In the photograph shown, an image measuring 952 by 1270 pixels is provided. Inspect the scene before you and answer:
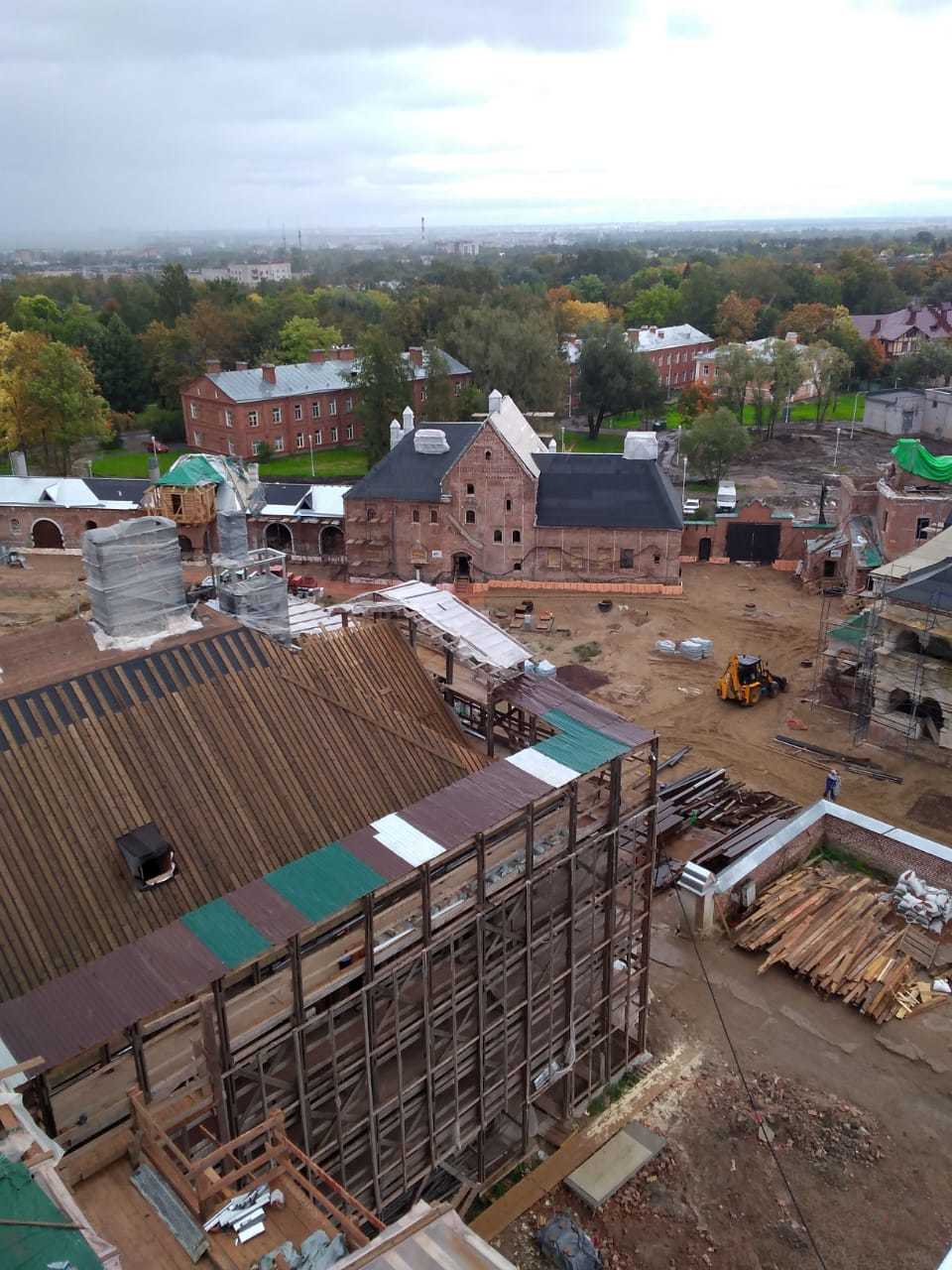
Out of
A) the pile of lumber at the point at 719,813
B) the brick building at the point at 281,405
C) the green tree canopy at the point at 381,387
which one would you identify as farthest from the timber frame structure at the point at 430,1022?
the brick building at the point at 281,405

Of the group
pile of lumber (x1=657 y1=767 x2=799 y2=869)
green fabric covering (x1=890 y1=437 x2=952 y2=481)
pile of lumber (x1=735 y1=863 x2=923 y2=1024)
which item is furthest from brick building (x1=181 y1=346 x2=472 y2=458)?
pile of lumber (x1=735 y1=863 x2=923 y2=1024)

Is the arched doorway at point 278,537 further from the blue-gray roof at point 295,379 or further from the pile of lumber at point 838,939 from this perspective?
the pile of lumber at point 838,939

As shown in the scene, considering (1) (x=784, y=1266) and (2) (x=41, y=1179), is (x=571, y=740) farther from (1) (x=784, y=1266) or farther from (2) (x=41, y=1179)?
(2) (x=41, y=1179)

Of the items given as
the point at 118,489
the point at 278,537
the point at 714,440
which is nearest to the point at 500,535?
the point at 278,537

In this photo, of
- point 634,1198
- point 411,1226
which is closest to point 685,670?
point 634,1198

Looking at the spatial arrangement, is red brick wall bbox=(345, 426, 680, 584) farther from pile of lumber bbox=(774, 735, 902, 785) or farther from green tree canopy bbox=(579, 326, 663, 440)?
green tree canopy bbox=(579, 326, 663, 440)

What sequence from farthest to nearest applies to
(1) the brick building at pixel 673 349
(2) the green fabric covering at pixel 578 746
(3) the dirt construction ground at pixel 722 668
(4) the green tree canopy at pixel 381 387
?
(1) the brick building at pixel 673 349 < (4) the green tree canopy at pixel 381 387 < (3) the dirt construction ground at pixel 722 668 < (2) the green fabric covering at pixel 578 746

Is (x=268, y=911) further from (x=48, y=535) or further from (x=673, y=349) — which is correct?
(x=673, y=349)
